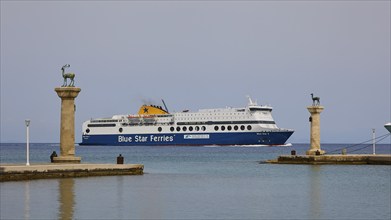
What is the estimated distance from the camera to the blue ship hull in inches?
5591

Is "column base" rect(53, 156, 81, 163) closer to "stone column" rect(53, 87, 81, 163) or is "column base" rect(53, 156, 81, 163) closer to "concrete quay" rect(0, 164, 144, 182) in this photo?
"stone column" rect(53, 87, 81, 163)

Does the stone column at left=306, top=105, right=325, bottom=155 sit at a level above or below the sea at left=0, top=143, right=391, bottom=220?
above

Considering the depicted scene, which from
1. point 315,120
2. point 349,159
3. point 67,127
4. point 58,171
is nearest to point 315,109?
point 315,120

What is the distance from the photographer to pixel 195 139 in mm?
146625

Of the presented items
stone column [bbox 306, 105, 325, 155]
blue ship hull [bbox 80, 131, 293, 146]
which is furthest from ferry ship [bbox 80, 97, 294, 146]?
stone column [bbox 306, 105, 325, 155]

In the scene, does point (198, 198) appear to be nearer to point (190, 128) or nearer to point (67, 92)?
point (67, 92)

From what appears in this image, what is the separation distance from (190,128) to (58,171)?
4099 inches

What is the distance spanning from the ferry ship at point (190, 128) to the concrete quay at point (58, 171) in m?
93.6

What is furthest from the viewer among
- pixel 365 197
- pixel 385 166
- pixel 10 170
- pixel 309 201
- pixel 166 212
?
pixel 385 166

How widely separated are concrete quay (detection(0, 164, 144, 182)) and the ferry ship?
307 feet

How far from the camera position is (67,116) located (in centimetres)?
4841

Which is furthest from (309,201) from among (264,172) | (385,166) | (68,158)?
(385,166)

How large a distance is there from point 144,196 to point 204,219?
342 inches

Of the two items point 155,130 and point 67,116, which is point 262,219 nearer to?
point 67,116
